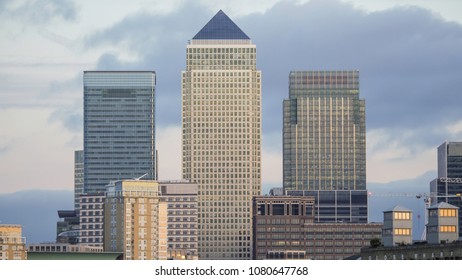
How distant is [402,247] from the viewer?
19775cm
